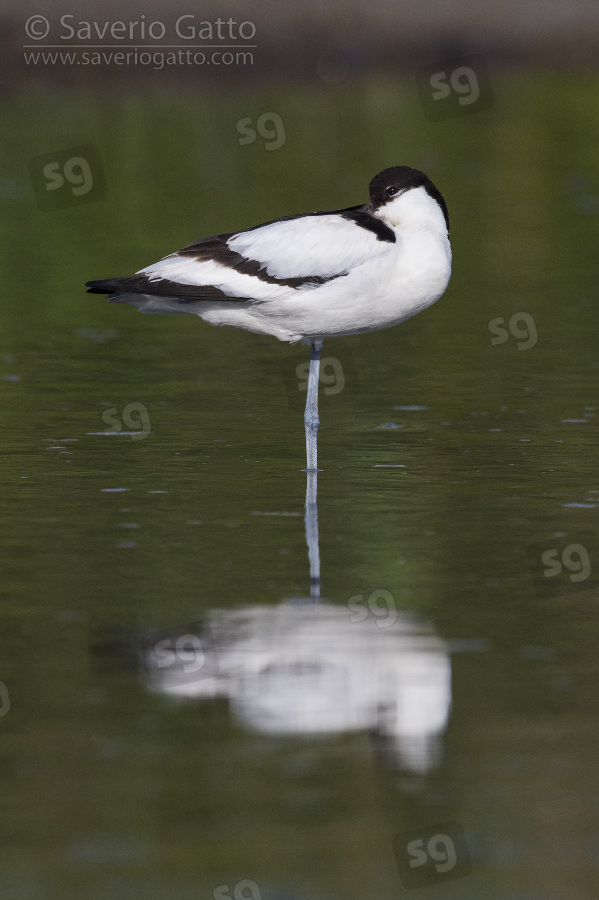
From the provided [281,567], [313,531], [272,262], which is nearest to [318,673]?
[281,567]

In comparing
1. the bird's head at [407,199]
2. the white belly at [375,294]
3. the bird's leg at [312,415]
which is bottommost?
the bird's leg at [312,415]

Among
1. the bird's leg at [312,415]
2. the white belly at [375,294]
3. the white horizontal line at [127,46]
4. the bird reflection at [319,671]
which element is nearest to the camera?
the bird reflection at [319,671]

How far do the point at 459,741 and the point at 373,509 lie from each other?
344 centimetres

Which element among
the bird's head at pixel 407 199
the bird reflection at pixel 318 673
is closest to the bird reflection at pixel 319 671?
the bird reflection at pixel 318 673

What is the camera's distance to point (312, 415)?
35.8 feet

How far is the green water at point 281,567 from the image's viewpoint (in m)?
5.51

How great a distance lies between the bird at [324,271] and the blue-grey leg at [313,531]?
0.34m

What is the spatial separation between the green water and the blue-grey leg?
5 cm

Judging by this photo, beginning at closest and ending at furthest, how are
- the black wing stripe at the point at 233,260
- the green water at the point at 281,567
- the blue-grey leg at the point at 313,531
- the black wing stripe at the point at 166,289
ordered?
the green water at the point at 281,567
the blue-grey leg at the point at 313,531
the black wing stripe at the point at 233,260
the black wing stripe at the point at 166,289

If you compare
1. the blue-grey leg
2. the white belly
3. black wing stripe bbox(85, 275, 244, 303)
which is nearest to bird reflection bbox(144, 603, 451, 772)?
the blue-grey leg

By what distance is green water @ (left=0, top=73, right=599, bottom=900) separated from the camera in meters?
5.51

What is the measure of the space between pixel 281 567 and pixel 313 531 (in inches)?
28.4

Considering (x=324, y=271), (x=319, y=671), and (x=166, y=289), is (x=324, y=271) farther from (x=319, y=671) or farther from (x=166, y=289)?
(x=319, y=671)

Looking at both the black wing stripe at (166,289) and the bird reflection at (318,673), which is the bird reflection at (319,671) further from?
the black wing stripe at (166,289)
